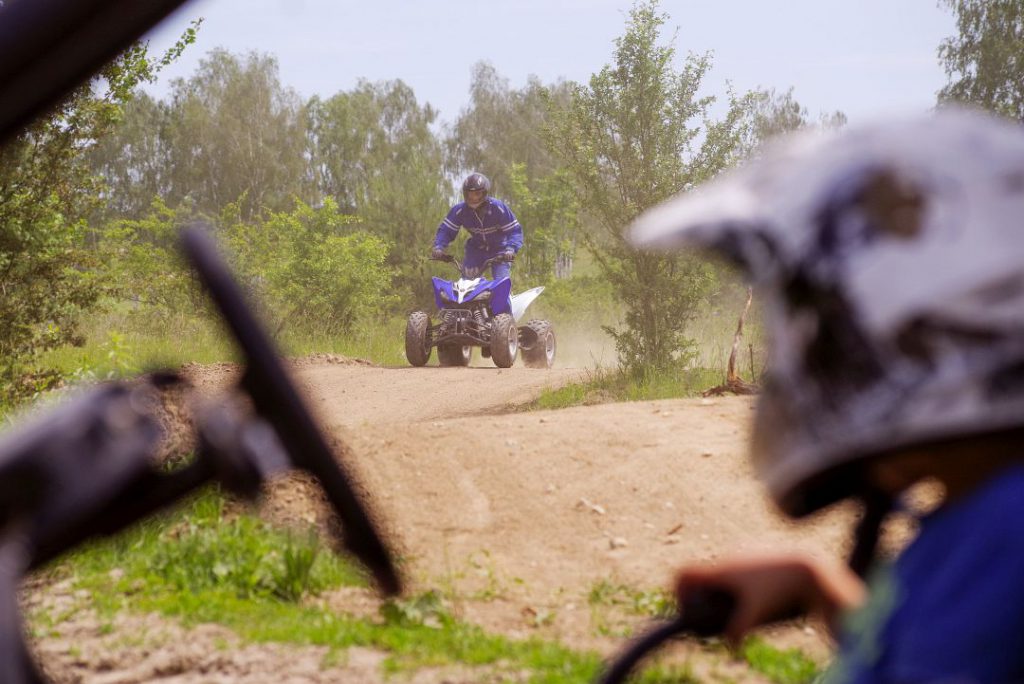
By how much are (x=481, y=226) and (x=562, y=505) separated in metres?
8.65

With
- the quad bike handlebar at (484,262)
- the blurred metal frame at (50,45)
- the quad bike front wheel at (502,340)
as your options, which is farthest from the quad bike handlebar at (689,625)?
the quad bike handlebar at (484,262)

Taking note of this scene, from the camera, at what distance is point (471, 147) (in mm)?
45438

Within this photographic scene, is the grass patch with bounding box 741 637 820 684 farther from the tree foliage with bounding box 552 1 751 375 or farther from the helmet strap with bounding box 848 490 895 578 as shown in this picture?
the tree foliage with bounding box 552 1 751 375

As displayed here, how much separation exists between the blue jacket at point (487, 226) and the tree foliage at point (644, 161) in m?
2.78

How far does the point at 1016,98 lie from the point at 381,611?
25.2 m

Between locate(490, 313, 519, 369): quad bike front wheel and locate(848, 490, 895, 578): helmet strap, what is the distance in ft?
39.6

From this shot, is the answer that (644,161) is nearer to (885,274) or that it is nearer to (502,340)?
(502,340)

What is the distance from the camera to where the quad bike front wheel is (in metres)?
13.4

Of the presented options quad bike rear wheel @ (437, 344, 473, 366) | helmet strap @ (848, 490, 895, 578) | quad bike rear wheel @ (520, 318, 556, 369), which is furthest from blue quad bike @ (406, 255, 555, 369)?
helmet strap @ (848, 490, 895, 578)

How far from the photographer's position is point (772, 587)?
1.26 m

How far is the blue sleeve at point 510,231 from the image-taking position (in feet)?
46.6

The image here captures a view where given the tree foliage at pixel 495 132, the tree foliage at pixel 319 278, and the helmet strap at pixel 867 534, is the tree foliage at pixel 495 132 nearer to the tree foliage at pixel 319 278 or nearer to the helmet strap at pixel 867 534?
the tree foliage at pixel 319 278

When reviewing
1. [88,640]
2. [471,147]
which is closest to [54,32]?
[88,640]

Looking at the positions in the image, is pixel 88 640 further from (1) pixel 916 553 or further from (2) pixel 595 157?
(2) pixel 595 157
